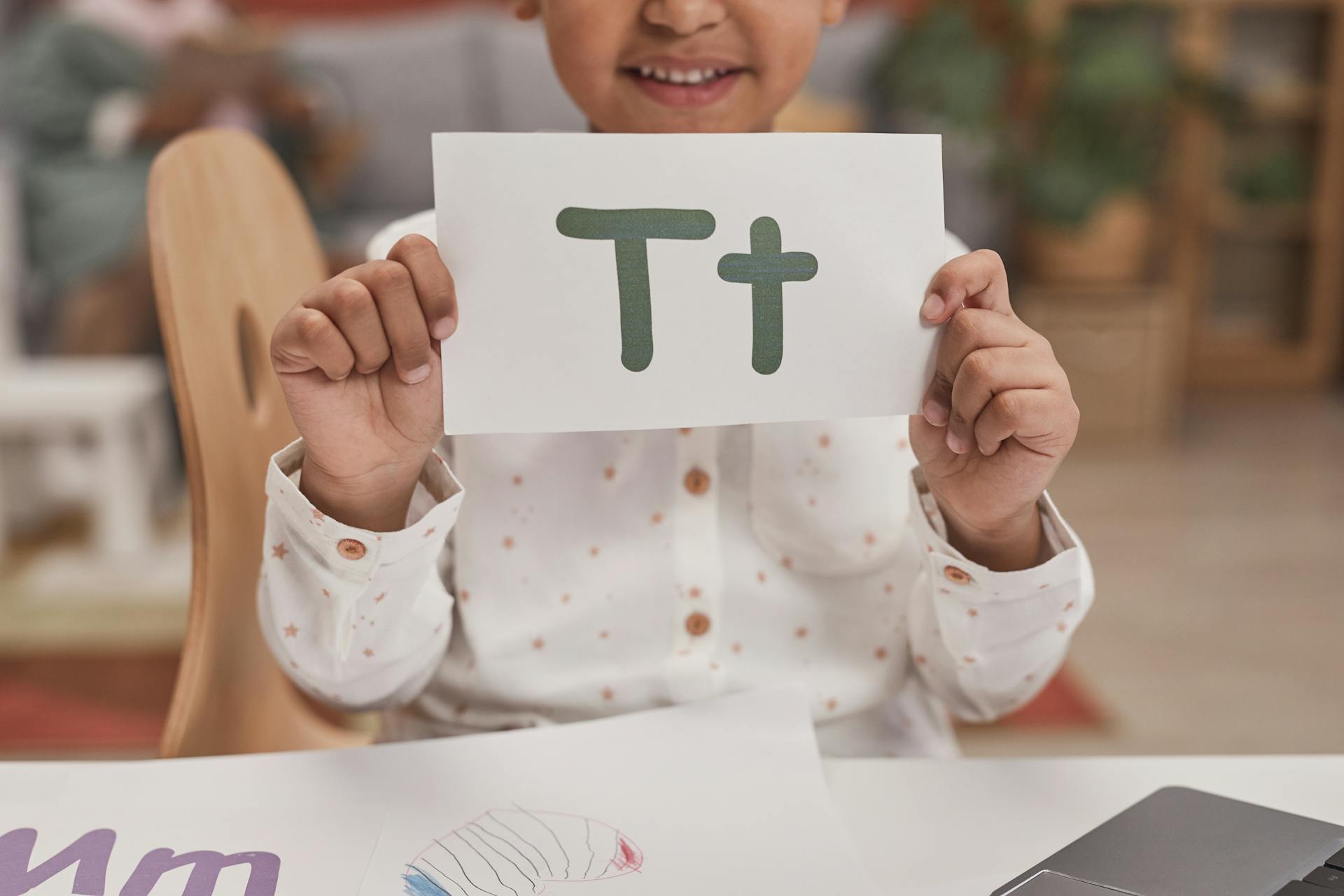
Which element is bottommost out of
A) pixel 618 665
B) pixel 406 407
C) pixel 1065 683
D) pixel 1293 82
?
pixel 1065 683

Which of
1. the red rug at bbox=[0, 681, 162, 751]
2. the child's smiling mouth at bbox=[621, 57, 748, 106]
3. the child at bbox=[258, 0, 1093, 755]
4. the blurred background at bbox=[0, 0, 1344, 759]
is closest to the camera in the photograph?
the child at bbox=[258, 0, 1093, 755]

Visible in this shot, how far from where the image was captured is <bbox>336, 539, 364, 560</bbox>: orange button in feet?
1.93

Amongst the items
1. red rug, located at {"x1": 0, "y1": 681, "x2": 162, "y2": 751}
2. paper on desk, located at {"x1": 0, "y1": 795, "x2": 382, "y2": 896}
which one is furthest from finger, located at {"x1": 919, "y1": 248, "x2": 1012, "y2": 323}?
red rug, located at {"x1": 0, "y1": 681, "x2": 162, "y2": 751}

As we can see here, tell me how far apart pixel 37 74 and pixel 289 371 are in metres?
2.86

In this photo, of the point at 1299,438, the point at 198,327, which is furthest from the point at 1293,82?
the point at 198,327

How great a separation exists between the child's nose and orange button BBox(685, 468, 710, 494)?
24 cm

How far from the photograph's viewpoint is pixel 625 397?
21.2 inches

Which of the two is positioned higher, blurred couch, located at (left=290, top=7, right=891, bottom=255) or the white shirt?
blurred couch, located at (left=290, top=7, right=891, bottom=255)

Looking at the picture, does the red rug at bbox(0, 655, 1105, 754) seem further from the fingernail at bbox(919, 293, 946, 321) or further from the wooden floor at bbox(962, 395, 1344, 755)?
the fingernail at bbox(919, 293, 946, 321)

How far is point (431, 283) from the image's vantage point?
20.3 inches

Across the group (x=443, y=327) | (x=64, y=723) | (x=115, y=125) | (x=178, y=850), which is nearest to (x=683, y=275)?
(x=443, y=327)

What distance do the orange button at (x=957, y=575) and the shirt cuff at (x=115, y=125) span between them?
8.69 feet

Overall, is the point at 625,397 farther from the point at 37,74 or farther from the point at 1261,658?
the point at 37,74

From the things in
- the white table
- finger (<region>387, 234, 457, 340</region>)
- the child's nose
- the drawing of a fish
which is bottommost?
the white table
